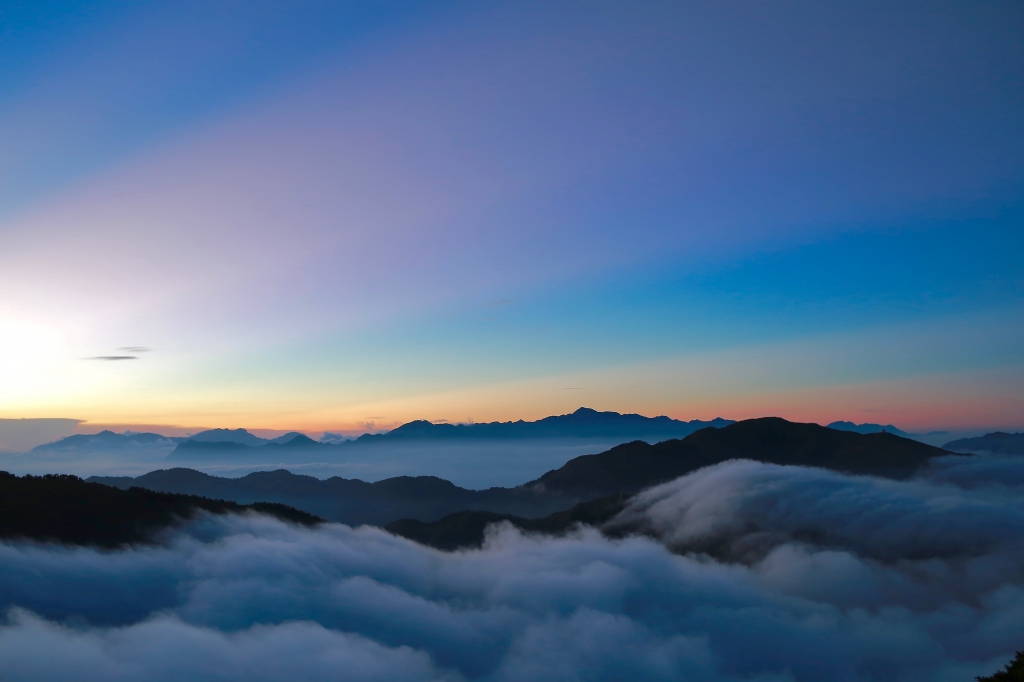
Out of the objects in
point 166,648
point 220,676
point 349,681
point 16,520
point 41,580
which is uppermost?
point 16,520

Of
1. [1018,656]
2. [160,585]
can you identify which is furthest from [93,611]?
[1018,656]

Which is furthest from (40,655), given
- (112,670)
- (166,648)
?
(166,648)

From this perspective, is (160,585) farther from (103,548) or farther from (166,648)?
(166,648)

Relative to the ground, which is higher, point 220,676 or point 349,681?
point 220,676

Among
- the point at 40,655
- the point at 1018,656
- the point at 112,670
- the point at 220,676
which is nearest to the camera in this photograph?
the point at 1018,656

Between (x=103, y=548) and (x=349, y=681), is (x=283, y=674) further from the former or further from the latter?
(x=103, y=548)

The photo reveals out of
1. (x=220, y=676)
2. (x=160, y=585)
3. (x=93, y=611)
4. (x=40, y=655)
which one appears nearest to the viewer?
(x=40, y=655)

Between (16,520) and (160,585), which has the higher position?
(16,520)

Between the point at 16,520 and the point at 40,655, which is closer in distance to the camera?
the point at 40,655

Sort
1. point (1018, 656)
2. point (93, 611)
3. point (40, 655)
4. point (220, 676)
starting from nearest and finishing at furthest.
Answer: point (1018, 656) < point (40, 655) < point (220, 676) < point (93, 611)
